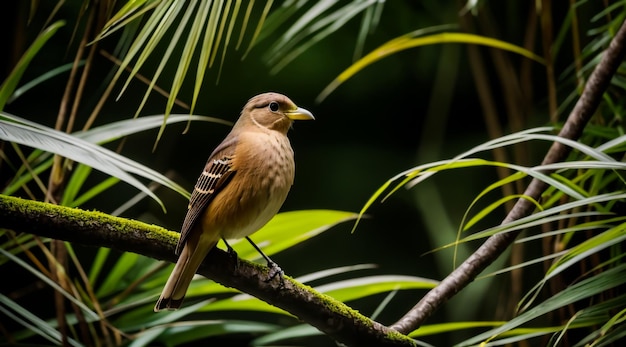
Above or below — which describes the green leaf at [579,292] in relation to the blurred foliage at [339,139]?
below

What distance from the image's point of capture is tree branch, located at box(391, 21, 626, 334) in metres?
1.33

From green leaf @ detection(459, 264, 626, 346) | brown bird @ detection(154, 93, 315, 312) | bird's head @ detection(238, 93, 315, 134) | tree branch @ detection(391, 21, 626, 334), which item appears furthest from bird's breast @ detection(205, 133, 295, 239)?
green leaf @ detection(459, 264, 626, 346)

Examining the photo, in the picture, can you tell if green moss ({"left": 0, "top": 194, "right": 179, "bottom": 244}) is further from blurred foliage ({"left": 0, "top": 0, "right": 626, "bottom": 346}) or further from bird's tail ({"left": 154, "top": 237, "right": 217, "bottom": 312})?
blurred foliage ({"left": 0, "top": 0, "right": 626, "bottom": 346})

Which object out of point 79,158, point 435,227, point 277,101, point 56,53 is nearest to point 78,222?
point 79,158

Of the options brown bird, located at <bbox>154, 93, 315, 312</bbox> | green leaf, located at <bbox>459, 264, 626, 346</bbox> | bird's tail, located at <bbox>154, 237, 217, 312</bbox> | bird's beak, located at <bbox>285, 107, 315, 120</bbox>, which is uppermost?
bird's beak, located at <bbox>285, 107, 315, 120</bbox>

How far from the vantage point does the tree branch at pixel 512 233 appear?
1333mm

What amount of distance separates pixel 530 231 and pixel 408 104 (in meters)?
0.76

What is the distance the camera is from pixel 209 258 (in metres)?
1.18

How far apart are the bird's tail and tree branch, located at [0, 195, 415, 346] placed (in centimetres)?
2

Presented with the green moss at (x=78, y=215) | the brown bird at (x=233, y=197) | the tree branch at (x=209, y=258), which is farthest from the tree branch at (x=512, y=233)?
the green moss at (x=78, y=215)

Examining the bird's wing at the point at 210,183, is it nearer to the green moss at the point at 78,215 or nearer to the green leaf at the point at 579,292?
the green moss at the point at 78,215

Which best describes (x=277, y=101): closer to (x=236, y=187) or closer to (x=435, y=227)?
(x=236, y=187)

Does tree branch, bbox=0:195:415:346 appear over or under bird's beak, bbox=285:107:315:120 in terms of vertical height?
under

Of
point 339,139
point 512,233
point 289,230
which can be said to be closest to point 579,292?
point 512,233
